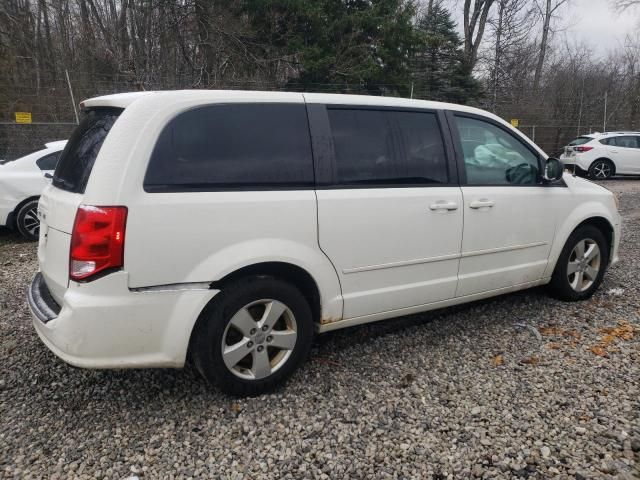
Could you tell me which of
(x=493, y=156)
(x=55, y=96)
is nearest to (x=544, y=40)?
(x=55, y=96)

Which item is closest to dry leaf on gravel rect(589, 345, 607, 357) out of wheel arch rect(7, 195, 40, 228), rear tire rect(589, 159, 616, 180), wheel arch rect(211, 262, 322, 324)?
wheel arch rect(211, 262, 322, 324)

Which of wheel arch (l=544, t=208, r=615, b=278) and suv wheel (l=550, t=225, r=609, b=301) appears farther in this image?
suv wheel (l=550, t=225, r=609, b=301)

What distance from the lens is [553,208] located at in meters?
4.07

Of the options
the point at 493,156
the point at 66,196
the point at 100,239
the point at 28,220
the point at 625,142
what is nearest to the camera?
the point at 100,239

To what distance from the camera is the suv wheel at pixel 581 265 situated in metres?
4.31

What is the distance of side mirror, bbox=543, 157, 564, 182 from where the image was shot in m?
3.99

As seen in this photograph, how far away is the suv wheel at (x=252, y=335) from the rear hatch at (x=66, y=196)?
0.78 metres

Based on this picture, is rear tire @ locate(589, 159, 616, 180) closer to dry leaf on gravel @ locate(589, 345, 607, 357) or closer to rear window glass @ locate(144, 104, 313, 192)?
dry leaf on gravel @ locate(589, 345, 607, 357)

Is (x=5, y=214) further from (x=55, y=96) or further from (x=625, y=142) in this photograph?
(x=625, y=142)

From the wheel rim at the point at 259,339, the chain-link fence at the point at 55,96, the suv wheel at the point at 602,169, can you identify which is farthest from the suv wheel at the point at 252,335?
the suv wheel at the point at 602,169

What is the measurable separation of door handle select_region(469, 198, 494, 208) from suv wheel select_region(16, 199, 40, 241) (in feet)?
20.5

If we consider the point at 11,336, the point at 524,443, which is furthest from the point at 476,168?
the point at 11,336

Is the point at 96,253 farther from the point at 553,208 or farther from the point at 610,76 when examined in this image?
the point at 610,76

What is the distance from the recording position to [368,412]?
2809 mm
